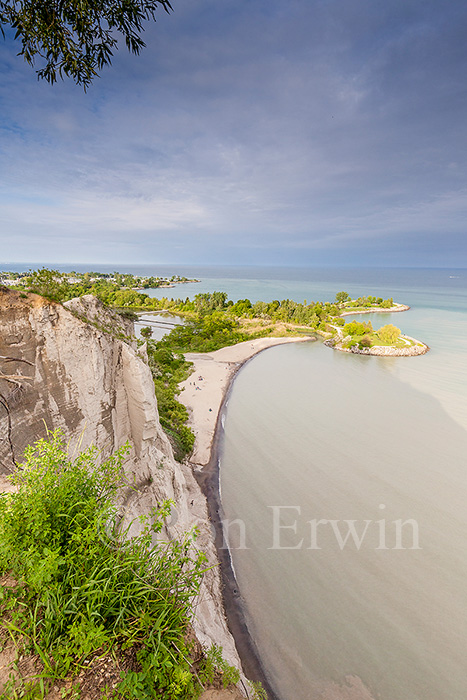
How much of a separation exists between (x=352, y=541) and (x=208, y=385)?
66.6 ft

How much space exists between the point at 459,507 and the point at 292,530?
33.1 ft

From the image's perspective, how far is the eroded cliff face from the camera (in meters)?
5.76

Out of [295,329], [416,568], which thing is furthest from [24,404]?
[295,329]

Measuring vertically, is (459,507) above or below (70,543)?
below

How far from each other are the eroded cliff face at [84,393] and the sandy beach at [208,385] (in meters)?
9.31

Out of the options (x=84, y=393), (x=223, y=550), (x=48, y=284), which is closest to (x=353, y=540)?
(x=223, y=550)

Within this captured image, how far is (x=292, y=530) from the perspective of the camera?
44.1 ft

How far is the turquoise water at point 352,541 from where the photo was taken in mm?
8938

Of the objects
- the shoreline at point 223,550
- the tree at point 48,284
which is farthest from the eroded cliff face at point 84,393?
the shoreline at point 223,550

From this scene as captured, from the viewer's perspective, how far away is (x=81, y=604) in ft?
8.44

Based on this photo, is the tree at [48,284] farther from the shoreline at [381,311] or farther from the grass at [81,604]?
the shoreline at [381,311]

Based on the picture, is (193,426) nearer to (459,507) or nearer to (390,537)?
(390,537)

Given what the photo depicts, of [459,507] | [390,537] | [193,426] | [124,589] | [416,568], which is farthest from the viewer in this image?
[193,426]

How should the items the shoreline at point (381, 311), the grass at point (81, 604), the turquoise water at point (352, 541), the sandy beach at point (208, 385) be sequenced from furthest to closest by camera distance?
the shoreline at point (381, 311), the sandy beach at point (208, 385), the turquoise water at point (352, 541), the grass at point (81, 604)
